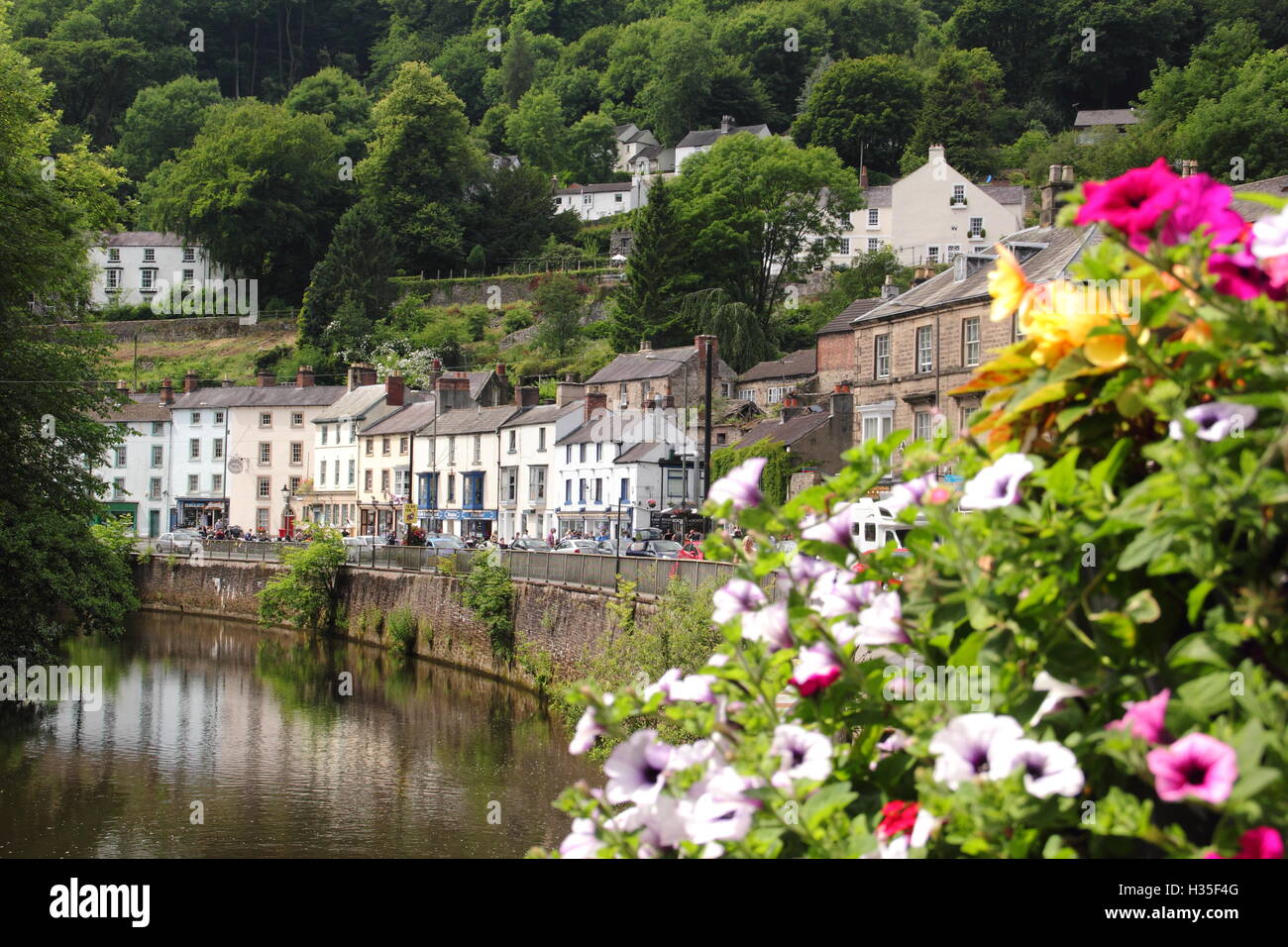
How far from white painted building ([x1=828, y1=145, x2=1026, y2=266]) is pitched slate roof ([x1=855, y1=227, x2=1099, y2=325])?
43933mm

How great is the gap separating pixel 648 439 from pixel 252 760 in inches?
1355

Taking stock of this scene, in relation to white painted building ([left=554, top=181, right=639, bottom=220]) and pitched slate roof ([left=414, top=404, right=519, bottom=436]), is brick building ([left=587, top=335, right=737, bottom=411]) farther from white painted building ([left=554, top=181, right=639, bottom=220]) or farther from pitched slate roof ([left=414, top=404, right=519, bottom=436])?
white painted building ([left=554, top=181, right=639, bottom=220])

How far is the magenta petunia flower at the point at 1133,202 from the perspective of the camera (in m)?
2.87

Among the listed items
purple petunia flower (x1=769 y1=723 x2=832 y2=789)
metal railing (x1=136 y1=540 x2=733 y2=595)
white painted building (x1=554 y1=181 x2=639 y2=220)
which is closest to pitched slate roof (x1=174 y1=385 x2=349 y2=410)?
metal railing (x1=136 y1=540 x2=733 y2=595)

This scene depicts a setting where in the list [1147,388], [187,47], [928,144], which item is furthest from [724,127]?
[1147,388]

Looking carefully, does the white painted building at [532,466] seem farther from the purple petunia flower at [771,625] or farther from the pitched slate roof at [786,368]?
the purple petunia flower at [771,625]

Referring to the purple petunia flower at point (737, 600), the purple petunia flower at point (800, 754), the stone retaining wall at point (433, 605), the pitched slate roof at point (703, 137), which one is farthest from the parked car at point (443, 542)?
the pitched slate roof at point (703, 137)

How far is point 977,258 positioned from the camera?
132 ft

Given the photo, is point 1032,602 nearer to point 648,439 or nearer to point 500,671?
point 500,671

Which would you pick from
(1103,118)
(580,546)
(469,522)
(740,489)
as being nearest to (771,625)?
(740,489)

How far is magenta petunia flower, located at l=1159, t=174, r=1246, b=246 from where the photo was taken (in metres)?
2.92

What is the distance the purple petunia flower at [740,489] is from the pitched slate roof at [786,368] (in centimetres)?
6163

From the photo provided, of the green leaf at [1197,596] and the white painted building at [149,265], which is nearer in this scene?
the green leaf at [1197,596]
